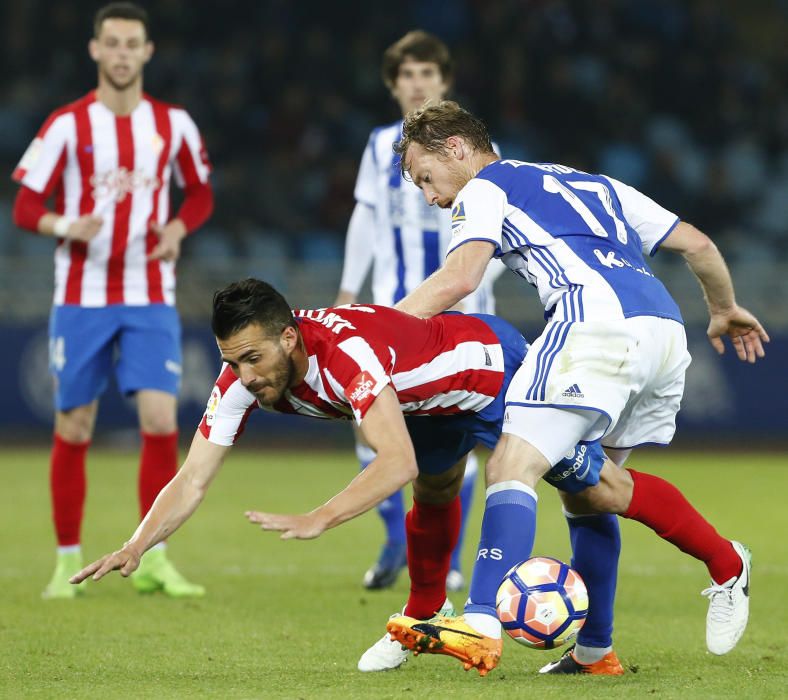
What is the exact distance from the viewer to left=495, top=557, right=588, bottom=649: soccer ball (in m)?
4.12

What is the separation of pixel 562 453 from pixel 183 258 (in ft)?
Answer: 37.3

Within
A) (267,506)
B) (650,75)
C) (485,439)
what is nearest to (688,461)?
(267,506)

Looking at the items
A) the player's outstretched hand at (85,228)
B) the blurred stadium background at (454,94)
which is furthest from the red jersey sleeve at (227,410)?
the blurred stadium background at (454,94)

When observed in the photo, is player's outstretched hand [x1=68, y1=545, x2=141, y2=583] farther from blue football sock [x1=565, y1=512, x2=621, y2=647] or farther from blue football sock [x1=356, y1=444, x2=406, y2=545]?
blue football sock [x1=356, y1=444, x2=406, y2=545]

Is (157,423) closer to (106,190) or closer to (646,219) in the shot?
(106,190)

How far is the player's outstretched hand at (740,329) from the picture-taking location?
5000 millimetres

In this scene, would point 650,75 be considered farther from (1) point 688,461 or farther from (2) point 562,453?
(2) point 562,453

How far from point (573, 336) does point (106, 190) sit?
3295 millimetres

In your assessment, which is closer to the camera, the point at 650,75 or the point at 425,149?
the point at 425,149

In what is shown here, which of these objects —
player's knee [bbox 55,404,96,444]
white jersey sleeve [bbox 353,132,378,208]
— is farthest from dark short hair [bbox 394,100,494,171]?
player's knee [bbox 55,404,96,444]

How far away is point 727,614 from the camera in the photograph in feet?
15.3

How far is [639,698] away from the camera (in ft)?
13.4

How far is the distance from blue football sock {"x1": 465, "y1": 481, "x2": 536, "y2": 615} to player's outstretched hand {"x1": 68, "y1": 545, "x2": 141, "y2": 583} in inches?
39.6

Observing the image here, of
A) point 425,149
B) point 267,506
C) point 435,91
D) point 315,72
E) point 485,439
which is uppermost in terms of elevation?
point 315,72
